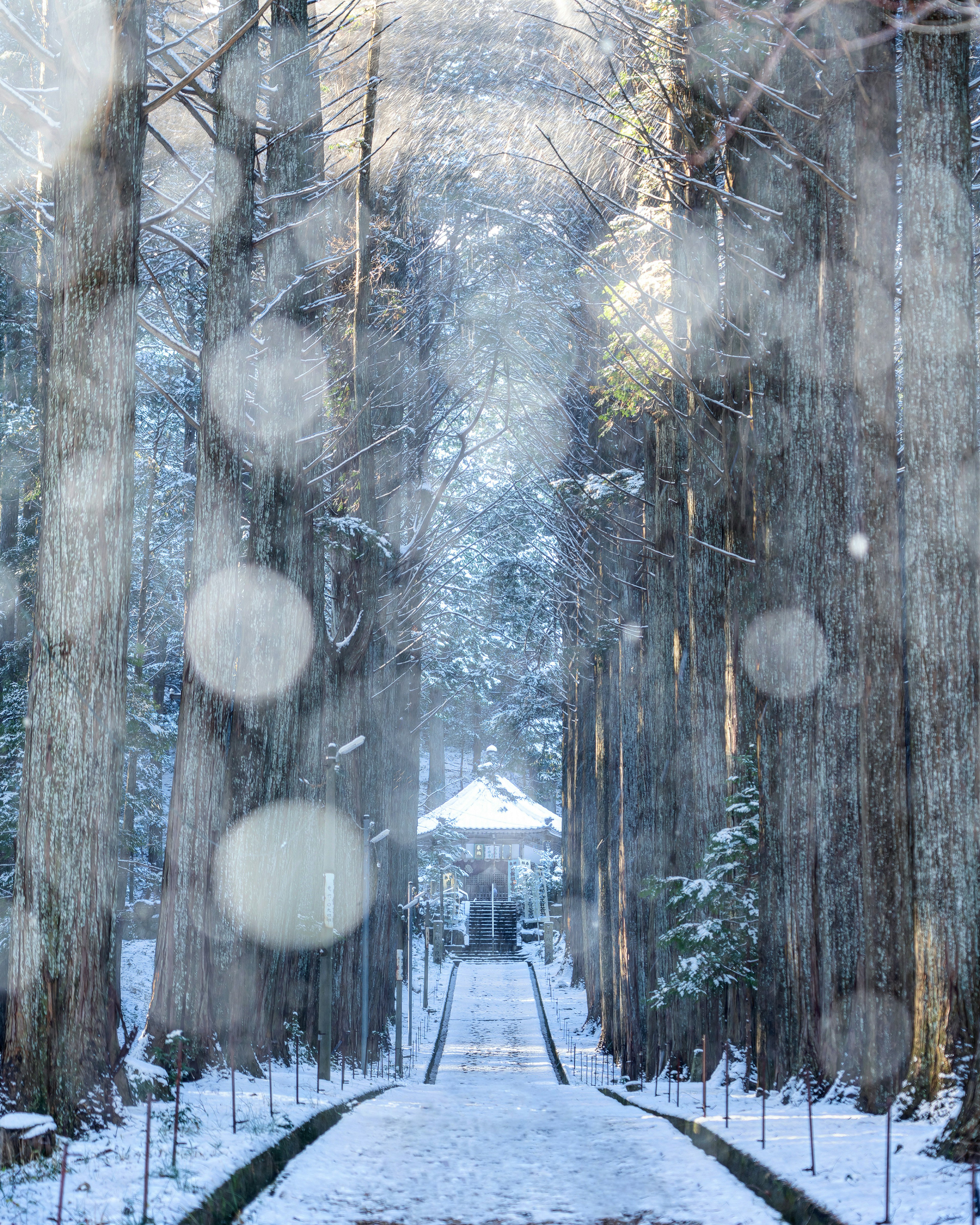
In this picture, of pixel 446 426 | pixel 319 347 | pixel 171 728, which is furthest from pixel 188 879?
pixel 171 728

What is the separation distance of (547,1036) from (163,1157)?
23076 millimetres

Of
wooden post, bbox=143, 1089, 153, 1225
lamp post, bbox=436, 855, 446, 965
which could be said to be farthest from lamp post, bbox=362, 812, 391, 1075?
lamp post, bbox=436, 855, 446, 965

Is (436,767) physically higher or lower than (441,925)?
higher

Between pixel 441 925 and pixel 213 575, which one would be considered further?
pixel 441 925

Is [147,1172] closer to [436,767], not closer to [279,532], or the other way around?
[279,532]

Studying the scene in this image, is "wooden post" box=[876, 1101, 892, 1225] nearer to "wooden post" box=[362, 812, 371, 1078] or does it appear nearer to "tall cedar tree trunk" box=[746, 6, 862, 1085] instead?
"tall cedar tree trunk" box=[746, 6, 862, 1085]

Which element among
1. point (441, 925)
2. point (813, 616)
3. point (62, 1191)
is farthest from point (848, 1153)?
point (441, 925)

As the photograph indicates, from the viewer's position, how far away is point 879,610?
9625mm

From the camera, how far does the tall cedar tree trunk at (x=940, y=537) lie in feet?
24.9

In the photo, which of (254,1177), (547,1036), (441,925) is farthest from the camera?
(441,925)

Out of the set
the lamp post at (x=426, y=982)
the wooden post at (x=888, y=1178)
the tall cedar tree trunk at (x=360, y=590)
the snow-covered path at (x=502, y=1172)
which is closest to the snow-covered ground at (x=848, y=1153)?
the wooden post at (x=888, y=1178)

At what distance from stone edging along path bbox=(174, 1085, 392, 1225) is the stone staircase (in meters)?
40.4

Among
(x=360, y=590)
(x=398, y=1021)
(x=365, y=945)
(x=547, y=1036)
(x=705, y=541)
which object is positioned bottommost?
(x=547, y=1036)

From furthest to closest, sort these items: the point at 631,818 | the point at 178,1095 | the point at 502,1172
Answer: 1. the point at 631,818
2. the point at 502,1172
3. the point at 178,1095
